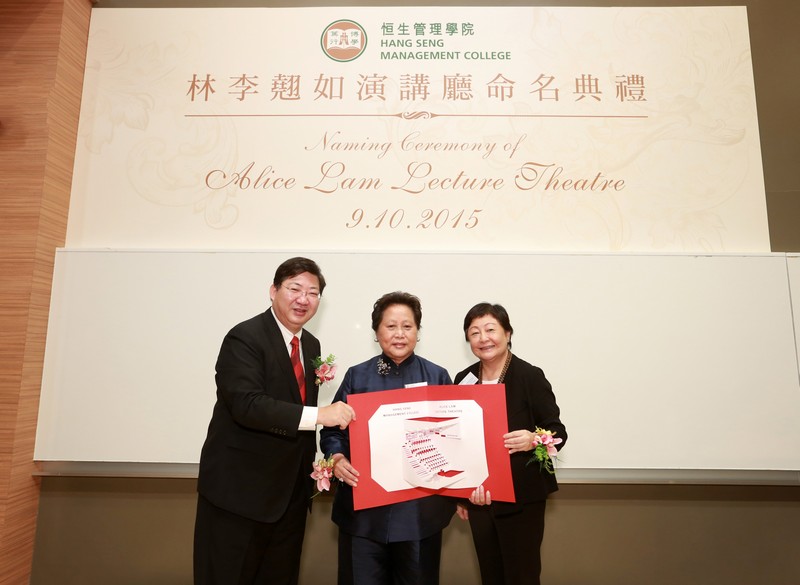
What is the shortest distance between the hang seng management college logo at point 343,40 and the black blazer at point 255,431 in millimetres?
1687

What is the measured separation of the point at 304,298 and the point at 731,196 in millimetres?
2338

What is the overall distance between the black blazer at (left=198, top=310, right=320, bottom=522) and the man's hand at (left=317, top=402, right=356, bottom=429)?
0.09m

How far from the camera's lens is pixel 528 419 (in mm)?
1893

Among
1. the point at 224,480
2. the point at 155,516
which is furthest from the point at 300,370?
the point at 155,516

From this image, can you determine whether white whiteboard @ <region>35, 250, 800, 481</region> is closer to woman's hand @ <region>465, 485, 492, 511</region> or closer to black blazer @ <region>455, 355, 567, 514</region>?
black blazer @ <region>455, 355, 567, 514</region>

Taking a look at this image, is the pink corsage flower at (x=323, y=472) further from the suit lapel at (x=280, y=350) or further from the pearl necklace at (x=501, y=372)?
the pearl necklace at (x=501, y=372)

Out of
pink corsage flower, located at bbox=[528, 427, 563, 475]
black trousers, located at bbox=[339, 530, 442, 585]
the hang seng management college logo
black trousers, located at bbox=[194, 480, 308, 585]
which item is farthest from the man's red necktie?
the hang seng management college logo

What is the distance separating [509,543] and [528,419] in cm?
48

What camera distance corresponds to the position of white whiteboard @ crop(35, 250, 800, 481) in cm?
233

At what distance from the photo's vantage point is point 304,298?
75.1 inches

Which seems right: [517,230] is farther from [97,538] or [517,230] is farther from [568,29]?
[97,538]

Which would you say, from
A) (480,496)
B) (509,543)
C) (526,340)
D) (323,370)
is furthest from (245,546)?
(526,340)

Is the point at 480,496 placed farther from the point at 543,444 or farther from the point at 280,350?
the point at 280,350

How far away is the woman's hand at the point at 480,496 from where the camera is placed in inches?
69.7
